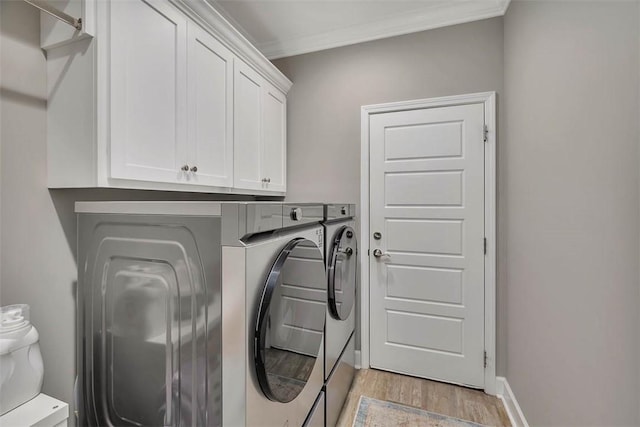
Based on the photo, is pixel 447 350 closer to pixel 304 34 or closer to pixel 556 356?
pixel 556 356

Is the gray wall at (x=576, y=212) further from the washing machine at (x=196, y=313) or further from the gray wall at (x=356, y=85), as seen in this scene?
the washing machine at (x=196, y=313)

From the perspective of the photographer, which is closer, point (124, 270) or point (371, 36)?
point (124, 270)

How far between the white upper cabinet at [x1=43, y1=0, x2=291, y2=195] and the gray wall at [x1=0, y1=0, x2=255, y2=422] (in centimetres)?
6

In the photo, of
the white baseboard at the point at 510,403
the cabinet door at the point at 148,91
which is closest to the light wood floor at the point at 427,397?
the white baseboard at the point at 510,403

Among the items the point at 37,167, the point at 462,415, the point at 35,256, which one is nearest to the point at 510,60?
the point at 462,415

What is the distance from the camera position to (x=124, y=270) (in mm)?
1097

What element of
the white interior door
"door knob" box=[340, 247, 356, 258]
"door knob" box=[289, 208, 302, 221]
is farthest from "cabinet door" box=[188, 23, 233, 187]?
the white interior door

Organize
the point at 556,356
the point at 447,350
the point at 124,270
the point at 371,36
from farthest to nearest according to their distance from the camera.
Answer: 1. the point at 371,36
2. the point at 447,350
3. the point at 556,356
4. the point at 124,270

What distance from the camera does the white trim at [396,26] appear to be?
203cm

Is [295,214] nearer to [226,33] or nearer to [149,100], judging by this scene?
[149,100]

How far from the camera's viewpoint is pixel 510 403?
6.10ft

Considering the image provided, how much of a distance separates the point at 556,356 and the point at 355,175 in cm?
163

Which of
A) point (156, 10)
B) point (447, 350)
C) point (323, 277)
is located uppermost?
point (156, 10)

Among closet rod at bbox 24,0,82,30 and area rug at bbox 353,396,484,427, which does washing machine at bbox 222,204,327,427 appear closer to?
area rug at bbox 353,396,484,427
